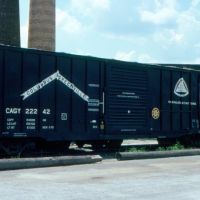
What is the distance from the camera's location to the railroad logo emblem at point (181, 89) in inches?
867

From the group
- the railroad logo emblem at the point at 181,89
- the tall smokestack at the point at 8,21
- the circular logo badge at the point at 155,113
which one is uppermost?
the tall smokestack at the point at 8,21

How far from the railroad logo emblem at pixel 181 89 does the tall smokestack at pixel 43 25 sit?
59.8 feet

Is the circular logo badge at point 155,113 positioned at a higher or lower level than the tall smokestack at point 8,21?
lower

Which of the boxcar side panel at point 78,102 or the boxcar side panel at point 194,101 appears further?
the boxcar side panel at point 194,101

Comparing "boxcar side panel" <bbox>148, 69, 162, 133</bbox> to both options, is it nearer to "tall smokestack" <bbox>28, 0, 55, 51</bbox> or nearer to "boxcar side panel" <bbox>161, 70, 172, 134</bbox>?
Answer: "boxcar side panel" <bbox>161, 70, 172, 134</bbox>

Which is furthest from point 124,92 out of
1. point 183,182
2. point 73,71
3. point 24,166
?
point 183,182

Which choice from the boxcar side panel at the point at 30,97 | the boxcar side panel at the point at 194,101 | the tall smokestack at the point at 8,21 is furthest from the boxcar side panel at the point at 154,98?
the tall smokestack at the point at 8,21

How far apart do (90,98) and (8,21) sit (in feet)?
47.5

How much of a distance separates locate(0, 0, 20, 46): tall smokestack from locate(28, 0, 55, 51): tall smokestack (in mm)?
7310

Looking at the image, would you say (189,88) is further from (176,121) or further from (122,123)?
(122,123)

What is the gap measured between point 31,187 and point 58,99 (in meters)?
7.50

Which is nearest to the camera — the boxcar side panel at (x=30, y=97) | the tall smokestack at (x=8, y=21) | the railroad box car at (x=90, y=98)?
the railroad box car at (x=90, y=98)

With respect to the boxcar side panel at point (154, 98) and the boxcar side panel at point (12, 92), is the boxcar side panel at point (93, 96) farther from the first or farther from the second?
the boxcar side panel at point (12, 92)

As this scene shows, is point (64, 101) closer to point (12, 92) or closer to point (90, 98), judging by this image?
point (90, 98)
